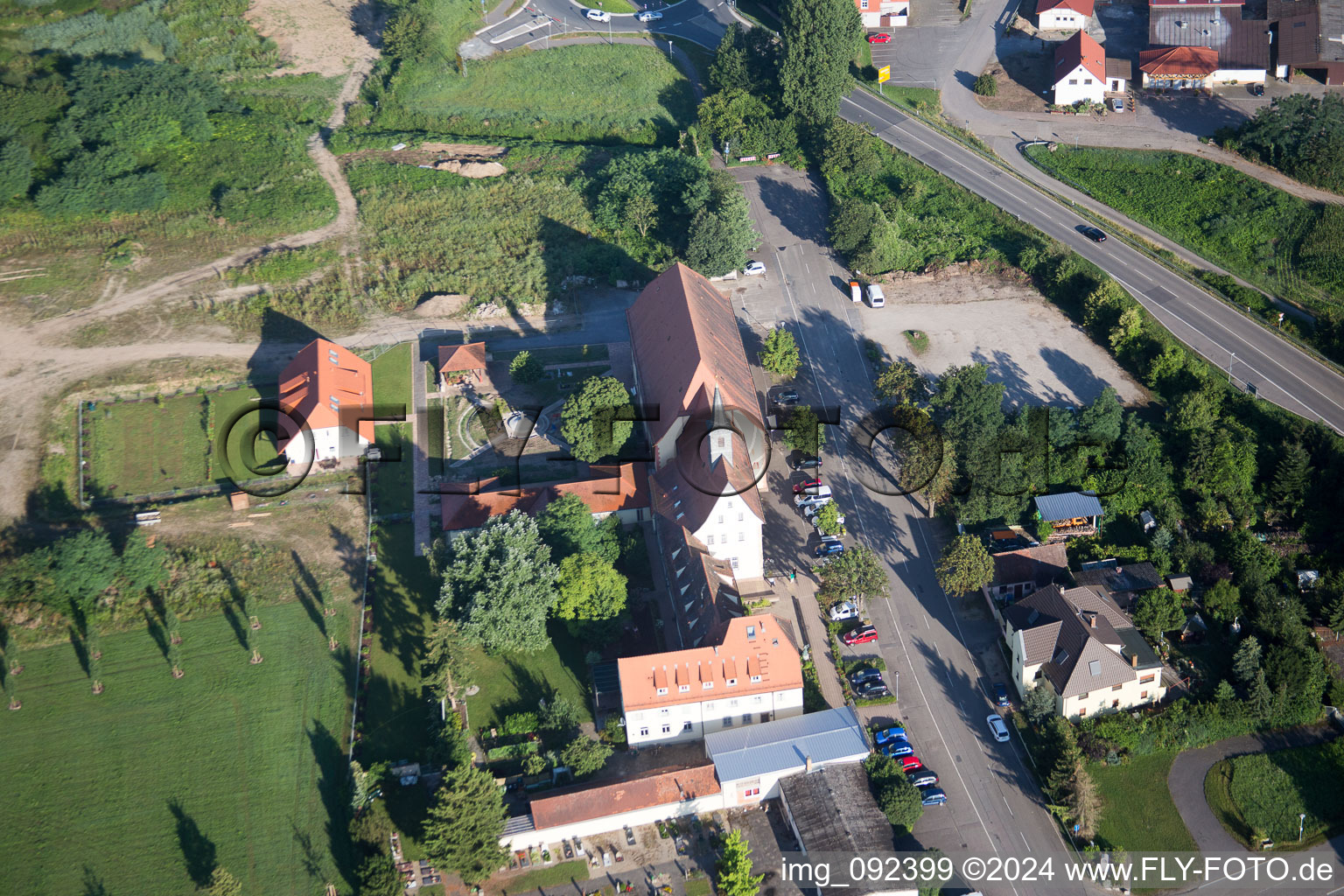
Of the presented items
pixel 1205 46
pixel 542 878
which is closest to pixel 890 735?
pixel 542 878

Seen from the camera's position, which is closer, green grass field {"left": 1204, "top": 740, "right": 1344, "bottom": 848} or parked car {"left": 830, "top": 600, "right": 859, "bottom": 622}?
green grass field {"left": 1204, "top": 740, "right": 1344, "bottom": 848}

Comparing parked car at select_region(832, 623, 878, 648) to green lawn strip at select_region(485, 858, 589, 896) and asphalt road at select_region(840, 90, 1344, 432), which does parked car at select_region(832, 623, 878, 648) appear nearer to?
green lawn strip at select_region(485, 858, 589, 896)

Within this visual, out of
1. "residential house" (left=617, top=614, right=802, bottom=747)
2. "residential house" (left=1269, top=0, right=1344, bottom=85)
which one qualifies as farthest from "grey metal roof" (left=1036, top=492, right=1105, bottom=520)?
"residential house" (left=1269, top=0, right=1344, bottom=85)

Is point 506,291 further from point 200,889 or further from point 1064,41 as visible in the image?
point 1064,41

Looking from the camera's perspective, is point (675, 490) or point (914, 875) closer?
point (914, 875)

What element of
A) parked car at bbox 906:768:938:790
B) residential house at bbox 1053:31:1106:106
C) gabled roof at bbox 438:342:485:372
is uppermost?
residential house at bbox 1053:31:1106:106

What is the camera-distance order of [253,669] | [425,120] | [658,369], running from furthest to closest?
[425,120]
[658,369]
[253,669]

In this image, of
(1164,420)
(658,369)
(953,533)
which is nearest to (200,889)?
(658,369)

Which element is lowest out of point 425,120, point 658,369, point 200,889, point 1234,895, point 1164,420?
point 1234,895
